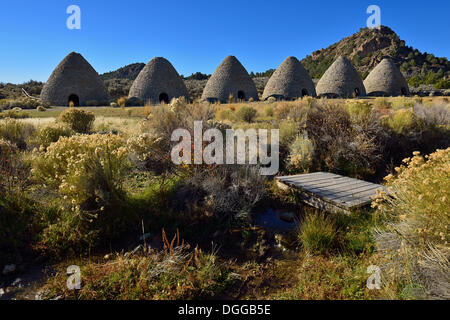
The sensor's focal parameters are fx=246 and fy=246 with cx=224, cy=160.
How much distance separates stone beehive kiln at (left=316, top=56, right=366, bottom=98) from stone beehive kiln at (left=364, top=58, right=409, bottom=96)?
2183 mm

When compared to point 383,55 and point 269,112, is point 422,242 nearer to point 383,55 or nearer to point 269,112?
point 269,112

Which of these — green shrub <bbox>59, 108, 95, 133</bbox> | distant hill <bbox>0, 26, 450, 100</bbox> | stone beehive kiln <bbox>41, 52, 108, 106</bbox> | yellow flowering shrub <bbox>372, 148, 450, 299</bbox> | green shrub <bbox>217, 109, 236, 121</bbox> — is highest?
distant hill <bbox>0, 26, 450, 100</bbox>

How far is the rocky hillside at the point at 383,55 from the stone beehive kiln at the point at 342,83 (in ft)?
67.8

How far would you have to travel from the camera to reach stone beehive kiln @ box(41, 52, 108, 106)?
71.1 feet

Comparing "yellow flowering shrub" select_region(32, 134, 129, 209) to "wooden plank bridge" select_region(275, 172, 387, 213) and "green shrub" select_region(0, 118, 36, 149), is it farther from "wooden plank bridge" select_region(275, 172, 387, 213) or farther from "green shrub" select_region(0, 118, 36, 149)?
"green shrub" select_region(0, 118, 36, 149)

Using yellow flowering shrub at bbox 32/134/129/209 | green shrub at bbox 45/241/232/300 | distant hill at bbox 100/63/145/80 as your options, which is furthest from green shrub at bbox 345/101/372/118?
distant hill at bbox 100/63/145/80

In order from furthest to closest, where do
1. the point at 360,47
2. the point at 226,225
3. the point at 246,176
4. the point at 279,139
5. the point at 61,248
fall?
the point at 360,47 → the point at 279,139 → the point at 246,176 → the point at 226,225 → the point at 61,248

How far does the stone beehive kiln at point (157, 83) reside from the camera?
22297 mm

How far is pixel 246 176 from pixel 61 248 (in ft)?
9.41

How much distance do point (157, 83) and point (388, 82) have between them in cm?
2454

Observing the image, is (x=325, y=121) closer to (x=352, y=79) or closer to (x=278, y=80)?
(x=278, y=80)

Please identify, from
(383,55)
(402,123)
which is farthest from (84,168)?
(383,55)

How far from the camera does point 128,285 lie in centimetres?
253
